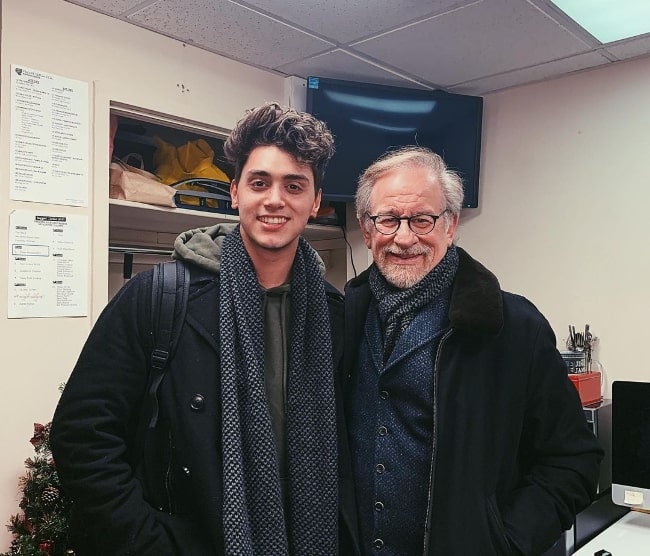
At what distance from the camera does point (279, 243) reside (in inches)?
50.5

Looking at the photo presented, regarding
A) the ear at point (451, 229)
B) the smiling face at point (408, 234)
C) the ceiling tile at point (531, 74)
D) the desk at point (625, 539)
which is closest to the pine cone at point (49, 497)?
the smiling face at point (408, 234)

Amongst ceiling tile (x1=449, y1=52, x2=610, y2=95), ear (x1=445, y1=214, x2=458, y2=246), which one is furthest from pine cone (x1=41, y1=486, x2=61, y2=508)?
ceiling tile (x1=449, y1=52, x2=610, y2=95)

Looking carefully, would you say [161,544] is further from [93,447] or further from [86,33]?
[86,33]

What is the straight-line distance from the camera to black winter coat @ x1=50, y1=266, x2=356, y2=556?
111 centimetres

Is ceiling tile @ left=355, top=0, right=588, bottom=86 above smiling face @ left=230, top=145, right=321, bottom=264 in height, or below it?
above

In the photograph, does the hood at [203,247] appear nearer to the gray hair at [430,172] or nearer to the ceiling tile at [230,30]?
the gray hair at [430,172]

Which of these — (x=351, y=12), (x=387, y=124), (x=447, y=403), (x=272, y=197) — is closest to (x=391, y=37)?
(x=351, y=12)

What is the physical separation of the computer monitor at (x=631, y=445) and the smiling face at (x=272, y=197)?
1375mm

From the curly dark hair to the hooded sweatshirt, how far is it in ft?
0.57

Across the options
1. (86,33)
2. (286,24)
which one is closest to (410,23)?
(286,24)

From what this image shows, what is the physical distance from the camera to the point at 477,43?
2.25 meters

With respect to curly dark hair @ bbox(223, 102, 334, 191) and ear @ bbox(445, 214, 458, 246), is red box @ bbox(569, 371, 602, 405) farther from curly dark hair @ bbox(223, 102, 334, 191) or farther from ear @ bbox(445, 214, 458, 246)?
curly dark hair @ bbox(223, 102, 334, 191)

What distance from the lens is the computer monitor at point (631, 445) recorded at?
1.99 m

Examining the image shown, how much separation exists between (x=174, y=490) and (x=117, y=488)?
109 millimetres
